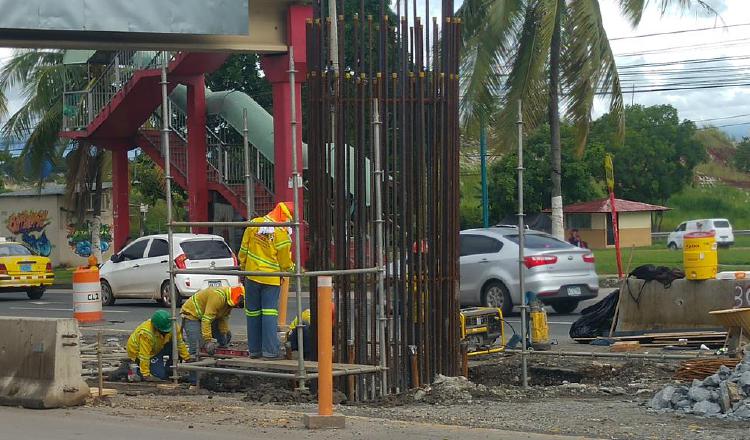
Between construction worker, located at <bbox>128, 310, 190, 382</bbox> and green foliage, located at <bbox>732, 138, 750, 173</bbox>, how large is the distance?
8361 cm

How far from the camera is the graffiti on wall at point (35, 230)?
52344mm

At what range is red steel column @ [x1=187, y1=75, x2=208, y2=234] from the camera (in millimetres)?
30656

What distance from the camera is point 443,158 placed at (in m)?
11.1

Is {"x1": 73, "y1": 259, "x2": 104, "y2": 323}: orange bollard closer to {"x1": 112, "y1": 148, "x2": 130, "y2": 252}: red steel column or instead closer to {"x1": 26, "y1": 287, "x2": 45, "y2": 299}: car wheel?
{"x1": 26, "y1": 287, "x2": 45, "y2": 299}: car wheel

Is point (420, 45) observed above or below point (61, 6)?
below

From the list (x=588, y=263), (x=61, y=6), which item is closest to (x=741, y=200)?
(x=588, y=263)

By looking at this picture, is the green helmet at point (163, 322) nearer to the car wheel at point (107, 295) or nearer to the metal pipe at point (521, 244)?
the metal pipe at point (521, 244)

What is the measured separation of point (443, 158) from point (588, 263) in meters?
9.84

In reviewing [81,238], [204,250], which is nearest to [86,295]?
[204,250]

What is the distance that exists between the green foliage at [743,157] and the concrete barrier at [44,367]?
85.8m

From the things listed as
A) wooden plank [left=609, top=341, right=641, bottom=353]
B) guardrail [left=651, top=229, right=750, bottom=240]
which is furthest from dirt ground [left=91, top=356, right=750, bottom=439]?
guardrail [left=651, top=229, right=750, bottom=240]

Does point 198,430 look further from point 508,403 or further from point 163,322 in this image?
point 163,322

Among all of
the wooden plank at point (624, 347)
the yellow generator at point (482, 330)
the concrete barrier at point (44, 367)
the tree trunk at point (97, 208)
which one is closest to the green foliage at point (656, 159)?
the tree trunk at point (97, 208)

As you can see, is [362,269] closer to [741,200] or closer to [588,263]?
[588,263]
